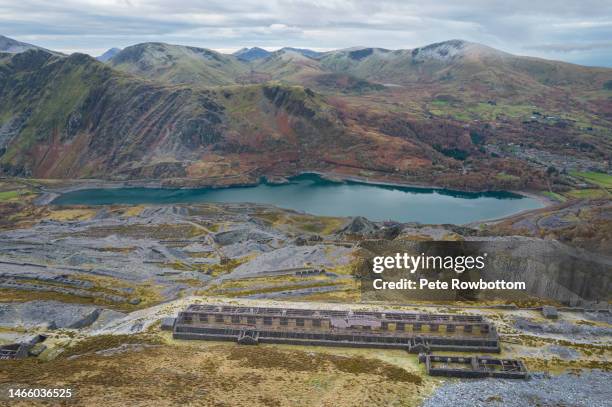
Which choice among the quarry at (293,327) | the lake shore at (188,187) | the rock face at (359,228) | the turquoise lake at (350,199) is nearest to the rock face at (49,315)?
the quarry at (293,327)

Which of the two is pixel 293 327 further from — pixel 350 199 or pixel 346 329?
pixel 350 199

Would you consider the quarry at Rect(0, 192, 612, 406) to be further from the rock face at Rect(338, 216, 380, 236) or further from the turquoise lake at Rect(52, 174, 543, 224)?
the turquoise lake at Rect(52, 174, 543, 224)

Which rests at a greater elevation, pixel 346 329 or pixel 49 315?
pixel 346 329

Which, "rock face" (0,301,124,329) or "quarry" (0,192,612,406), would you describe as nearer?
"quarry" (0,192,612,406)

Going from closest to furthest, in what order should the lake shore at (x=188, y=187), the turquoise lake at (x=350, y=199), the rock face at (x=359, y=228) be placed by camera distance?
the rock face at (x=359, y=228), the turquoise lake at (x=350, y=199), the lake shore at (x=188, y=187)

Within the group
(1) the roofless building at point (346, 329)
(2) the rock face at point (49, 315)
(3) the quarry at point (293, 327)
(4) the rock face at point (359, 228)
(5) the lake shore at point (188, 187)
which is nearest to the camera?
(3) the quarry at point (293, 327)

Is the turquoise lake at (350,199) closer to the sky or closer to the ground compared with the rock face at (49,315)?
closer to the ground

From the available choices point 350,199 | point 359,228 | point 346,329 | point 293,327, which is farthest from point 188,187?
point 346,329

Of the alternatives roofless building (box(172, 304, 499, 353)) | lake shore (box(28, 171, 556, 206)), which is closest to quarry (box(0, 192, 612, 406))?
Result: roofless building (box(172, 304, 499, 353))

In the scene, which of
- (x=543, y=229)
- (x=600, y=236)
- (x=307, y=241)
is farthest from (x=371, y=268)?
(x=543, y=229)

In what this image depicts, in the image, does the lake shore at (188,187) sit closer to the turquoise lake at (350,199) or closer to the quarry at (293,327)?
the turquoise lake at (350,199)
